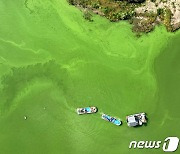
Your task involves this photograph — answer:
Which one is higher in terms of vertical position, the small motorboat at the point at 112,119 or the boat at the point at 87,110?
the boat at the point at 87,110

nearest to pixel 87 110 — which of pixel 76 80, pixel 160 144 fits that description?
pixel 76 80

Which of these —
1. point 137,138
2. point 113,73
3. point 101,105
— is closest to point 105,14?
point 113,73

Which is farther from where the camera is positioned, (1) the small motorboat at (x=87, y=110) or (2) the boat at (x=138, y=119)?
(1) the small motorboat at (x=87, y=110)

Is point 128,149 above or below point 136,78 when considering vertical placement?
below

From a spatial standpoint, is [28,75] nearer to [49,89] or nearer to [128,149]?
[49,89]

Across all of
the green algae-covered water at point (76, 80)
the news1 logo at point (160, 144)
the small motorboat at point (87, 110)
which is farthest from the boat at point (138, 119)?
the small motorboat at point (87, 110)

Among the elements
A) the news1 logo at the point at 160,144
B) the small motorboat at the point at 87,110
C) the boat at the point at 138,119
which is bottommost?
the news1 logo at the point at 160,144

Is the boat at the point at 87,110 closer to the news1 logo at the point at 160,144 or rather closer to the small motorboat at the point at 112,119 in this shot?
the small motorboat at the point at 112,119
